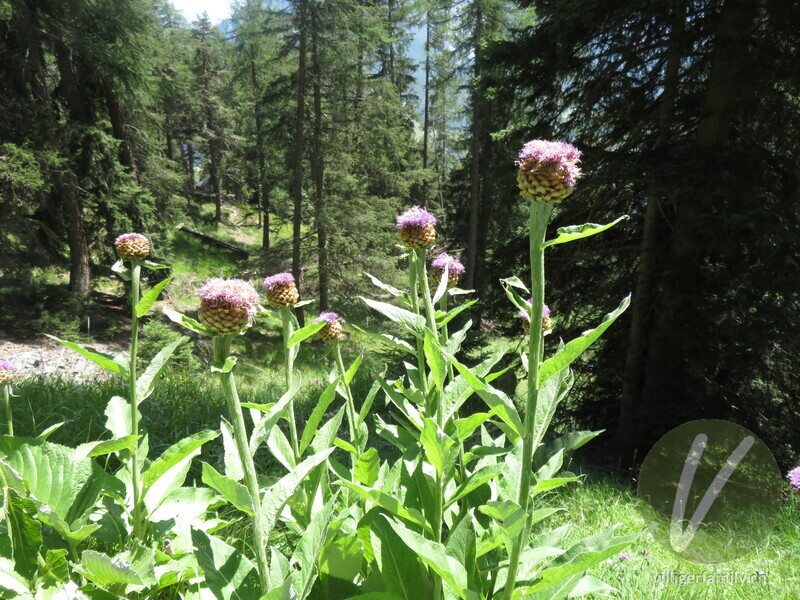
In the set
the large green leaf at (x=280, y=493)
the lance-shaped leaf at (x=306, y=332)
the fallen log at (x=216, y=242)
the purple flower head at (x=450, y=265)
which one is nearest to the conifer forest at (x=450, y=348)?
the large green leaf at (x=280, y=493)

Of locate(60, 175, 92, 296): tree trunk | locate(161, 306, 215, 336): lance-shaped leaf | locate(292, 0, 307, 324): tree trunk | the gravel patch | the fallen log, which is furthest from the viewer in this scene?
the fallen log

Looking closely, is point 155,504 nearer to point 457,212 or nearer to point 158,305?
point 158,305

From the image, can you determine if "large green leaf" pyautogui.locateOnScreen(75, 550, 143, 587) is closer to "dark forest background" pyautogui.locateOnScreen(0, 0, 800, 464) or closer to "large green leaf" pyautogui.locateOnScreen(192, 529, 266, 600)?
"large green leaf" pyautogui.locateOnScreen(192, 529, 266, 600)

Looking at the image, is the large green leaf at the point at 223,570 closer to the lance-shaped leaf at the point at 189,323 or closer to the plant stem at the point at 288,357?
the plant stem at the point at 288,357

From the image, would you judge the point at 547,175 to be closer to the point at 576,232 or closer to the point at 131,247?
the point at 576,232

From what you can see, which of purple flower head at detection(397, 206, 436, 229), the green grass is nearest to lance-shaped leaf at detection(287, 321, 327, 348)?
purple flower head at detection(397, 206, 436, 229)

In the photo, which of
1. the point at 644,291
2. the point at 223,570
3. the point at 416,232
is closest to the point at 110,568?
the point at 223,570

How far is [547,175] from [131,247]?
1.54m

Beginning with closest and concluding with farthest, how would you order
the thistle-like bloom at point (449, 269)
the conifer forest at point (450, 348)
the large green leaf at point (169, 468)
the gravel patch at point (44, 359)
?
the conifer forest at point (450, 348) < the large green leaf at point (169, 468) < the thistle-like bloom at point (449, 269) < the gravel patch at point (44, 359)

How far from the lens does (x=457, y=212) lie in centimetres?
1738

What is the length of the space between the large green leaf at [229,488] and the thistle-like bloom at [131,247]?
1.04m

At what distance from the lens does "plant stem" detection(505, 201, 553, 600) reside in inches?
43.5

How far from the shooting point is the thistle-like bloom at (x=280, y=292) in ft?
5.92

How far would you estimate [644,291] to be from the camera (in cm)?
524
